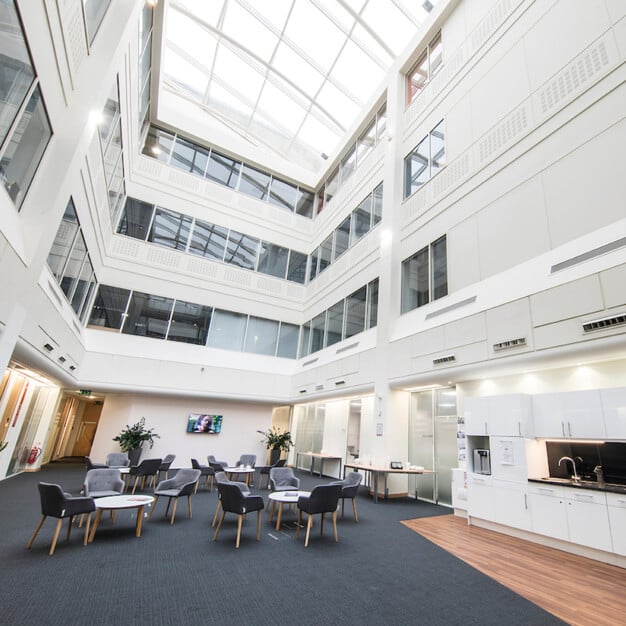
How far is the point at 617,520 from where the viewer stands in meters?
4.39

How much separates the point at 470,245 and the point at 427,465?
17.4ft

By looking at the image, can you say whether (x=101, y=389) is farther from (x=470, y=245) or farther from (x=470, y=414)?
(x=470, y=245)

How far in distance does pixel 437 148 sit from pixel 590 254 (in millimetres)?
5663

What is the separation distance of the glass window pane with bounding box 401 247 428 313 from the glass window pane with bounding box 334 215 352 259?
12.3 ft

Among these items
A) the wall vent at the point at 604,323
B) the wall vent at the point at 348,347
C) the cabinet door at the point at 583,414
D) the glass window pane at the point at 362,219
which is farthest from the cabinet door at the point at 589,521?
the glass window pane at the point at 362,219

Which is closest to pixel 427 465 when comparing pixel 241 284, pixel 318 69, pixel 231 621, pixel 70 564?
pixel 231 621

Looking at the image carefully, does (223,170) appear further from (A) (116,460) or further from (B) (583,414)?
(B) (583,414)

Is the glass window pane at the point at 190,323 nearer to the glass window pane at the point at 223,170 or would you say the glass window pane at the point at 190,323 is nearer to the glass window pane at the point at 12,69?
the glass window pane at the point at 223,170

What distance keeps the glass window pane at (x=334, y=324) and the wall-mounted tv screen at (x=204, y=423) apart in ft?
16.9

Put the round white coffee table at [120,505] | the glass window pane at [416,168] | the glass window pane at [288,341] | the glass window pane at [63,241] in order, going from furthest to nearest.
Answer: the glass window pane at [288,341] < the glass window pane at [416,168] < the glass window pane at [63,241] < the round white coffee table at [120,505]

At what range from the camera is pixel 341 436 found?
37.8ft

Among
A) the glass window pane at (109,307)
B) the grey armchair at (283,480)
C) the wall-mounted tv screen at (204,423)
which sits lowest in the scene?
the grey armchair at (283,480)

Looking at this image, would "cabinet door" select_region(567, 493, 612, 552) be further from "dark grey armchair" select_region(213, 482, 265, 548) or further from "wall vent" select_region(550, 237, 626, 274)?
"dark grey armchair" select_region(213, 482, 265, 548)

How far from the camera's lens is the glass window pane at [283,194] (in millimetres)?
15969
